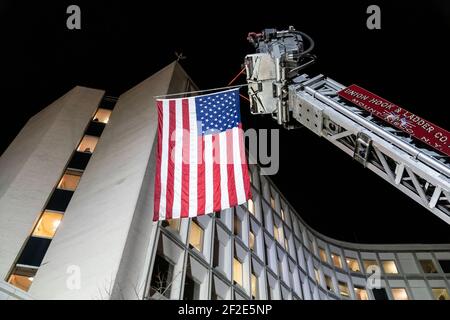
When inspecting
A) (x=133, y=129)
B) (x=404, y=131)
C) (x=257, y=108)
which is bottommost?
(x=404, y=131)

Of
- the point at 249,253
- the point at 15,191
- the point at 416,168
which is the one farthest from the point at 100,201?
the point at 416,168

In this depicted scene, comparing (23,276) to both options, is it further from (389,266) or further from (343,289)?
(389,266)

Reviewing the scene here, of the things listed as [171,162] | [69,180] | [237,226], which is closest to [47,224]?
[69,180]

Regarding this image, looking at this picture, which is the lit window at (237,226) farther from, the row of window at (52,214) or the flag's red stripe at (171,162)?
the flag's red stripe at (171,162)

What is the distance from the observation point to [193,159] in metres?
9.70

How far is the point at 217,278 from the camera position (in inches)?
560

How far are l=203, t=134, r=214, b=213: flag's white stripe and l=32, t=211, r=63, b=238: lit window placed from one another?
906cm

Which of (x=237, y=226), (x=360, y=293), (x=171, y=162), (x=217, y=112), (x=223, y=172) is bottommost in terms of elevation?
(x=223, y=172)

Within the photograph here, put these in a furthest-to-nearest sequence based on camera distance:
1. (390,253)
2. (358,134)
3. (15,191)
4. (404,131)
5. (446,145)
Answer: (390,253), (15,191), (358,134), (404,131), (446,145)

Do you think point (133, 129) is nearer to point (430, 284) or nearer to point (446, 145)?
point (446, 145)

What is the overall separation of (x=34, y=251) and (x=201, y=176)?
897cm

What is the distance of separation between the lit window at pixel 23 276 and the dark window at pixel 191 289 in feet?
19.8

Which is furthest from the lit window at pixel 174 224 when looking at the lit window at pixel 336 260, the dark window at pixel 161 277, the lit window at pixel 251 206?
the lit window at pixel 336 260

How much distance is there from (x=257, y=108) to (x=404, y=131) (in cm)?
373
